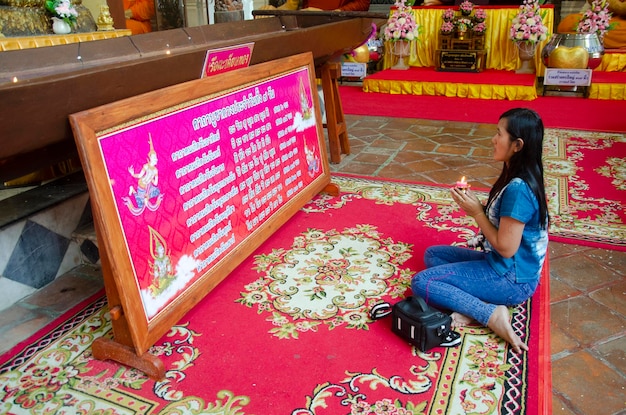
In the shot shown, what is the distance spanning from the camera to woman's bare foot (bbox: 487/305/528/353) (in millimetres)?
1930

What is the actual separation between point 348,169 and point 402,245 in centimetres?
135

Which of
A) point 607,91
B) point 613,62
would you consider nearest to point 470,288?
point 607,91

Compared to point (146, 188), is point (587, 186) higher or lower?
lower

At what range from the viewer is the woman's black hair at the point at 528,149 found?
189 cm

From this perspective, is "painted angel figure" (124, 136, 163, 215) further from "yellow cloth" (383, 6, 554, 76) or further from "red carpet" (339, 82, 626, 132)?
"yellow cloth" (383, 6, 554, 76)

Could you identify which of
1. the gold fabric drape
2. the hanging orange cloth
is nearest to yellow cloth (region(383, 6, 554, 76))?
the gold fabric drape

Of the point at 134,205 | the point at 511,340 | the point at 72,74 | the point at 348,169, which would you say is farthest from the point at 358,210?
the point at 72,74

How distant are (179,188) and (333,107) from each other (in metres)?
2.10

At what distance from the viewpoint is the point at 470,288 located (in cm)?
208

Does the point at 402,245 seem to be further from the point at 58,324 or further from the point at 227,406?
the point at 58,324

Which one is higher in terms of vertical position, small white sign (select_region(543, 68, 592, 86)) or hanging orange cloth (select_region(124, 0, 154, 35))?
hanging orange cloth (select_region(124, 0, 154, 35))

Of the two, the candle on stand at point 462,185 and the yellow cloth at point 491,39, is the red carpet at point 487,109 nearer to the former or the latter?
the yellow cloth at point 491,39

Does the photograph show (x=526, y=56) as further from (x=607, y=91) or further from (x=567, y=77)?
(x=607, y=91)

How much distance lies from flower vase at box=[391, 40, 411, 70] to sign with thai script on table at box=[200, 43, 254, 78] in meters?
5.15
